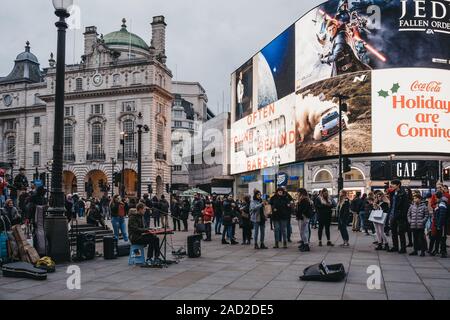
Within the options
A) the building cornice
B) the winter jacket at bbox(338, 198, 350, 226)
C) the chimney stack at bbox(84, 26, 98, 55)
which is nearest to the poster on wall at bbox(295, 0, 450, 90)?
the building cornice

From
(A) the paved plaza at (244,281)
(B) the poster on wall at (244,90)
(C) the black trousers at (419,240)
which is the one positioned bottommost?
(A) the paved plaza at (244,281)

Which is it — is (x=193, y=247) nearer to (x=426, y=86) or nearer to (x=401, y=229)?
(x=401, y=229)

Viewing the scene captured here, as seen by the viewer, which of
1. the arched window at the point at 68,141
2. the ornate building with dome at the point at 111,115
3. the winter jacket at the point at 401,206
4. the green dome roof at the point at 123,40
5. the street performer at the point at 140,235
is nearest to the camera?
the street performer at the point at 140,235

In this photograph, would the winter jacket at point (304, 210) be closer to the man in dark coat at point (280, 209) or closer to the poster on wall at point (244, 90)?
the man in dark coat at point (280, 209)

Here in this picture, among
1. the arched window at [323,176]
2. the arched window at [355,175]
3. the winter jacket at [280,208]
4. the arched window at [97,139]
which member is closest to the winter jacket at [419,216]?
the winter jacket at [280,208]

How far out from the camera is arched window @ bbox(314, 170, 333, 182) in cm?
4868

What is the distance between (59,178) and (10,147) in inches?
2933

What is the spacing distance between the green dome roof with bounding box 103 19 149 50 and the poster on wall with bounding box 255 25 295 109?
86.2ft

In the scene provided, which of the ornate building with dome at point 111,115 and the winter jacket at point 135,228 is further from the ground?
the ornate building with dome at point 111,115

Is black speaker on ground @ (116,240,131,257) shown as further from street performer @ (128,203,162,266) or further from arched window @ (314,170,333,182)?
arched window @ (314,170,333,182)

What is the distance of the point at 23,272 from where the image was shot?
9516 millimetres

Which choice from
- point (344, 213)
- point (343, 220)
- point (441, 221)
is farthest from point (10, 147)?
point (441, 221)

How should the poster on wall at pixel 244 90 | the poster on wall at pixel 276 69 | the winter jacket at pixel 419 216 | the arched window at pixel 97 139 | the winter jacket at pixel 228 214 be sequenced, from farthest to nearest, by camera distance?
the arched window at pixel 97 139 → the poster on wall at pixel 244 90 → the poster on wall at pixel 276 69 → the winter jacket at pixel 228 214 → the winter jacket at pixel 419 216

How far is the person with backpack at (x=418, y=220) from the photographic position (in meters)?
13.1
